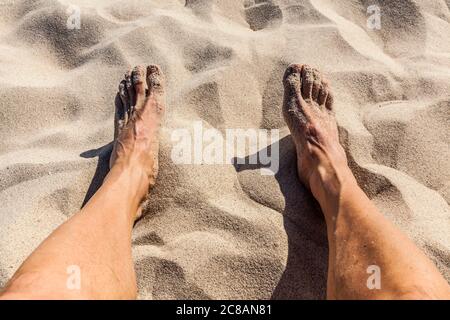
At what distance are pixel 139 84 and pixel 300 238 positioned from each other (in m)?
0.97

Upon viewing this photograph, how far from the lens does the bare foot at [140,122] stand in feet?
5.76

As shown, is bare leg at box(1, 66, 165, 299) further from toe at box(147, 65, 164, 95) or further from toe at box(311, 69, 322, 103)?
toe at box(311, 69, 322, 103)

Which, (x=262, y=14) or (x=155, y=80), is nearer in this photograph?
(x=155, y=80)

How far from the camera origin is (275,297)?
4.69ft

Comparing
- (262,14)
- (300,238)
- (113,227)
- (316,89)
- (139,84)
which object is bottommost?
(300,238)

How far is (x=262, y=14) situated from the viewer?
2416mm

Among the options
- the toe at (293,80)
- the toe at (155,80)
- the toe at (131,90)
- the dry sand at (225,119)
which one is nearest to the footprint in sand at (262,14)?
the dry sand at (225,119)

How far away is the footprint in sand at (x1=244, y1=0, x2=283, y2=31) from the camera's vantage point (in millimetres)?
2367

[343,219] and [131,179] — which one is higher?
[131,179]

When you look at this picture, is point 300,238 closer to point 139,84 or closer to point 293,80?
point 293,80

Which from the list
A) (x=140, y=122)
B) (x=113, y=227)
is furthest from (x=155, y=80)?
(x=113, y=227)

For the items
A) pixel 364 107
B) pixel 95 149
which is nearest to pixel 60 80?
pixel 95 149

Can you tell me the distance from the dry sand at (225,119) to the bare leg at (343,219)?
0.29 feet
